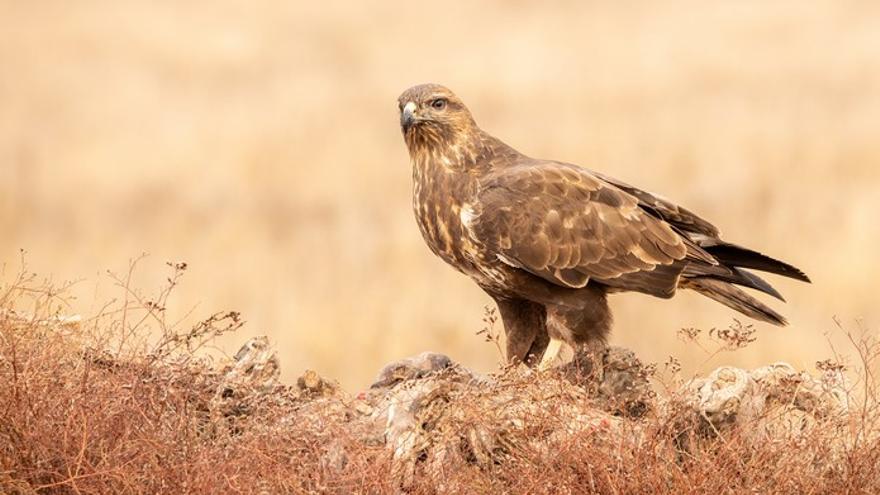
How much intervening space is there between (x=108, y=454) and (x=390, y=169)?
13.3m

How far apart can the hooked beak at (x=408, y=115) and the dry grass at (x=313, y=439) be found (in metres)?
2.10

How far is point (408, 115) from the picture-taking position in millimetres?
8617

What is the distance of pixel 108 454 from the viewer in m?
5.88

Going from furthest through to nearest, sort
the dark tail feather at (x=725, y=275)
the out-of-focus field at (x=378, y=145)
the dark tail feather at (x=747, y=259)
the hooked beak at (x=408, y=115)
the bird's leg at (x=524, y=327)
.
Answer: the out-of-focus field at (x=378, y=145) < the bird's leg at (x=524, y=327) < the hooked beak at (x=408, y=115) < the dark tail feather at (x=725, y=275) < the dark tail feather at (x=747, y=259)

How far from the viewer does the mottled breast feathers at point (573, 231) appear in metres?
8.34

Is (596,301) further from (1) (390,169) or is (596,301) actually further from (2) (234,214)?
(1) (390,169)

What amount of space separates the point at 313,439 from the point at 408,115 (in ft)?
8.68

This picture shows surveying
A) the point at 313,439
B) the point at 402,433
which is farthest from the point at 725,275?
the point at 313,439

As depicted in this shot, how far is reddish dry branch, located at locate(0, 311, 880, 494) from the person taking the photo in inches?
234

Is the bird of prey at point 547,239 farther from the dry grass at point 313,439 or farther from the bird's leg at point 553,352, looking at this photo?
the dry grass at point 313,439

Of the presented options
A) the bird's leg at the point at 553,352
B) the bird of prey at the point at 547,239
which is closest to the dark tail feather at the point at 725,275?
the bird of prey at the point at 547,239

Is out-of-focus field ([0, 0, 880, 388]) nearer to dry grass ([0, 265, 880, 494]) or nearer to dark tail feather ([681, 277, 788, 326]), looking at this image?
dark tail feather ([681, 277, 788, 326])

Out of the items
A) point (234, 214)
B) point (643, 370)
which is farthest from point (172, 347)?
point (234, 214)

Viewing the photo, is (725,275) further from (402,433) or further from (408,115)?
(402,433)
